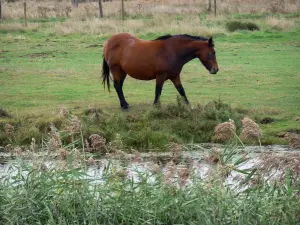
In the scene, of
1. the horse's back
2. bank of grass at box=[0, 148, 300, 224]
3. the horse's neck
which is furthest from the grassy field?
bank of grass at box=[0, 148, 300, 224]

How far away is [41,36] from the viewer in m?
28.3

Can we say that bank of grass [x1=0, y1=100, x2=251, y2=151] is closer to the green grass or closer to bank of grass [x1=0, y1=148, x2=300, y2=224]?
the green grass

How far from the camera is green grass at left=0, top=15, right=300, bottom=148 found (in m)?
15.6

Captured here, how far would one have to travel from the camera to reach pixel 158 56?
48.1ft

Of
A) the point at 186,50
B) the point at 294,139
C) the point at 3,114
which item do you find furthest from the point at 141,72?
the point at 294,139

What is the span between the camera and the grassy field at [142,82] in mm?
15426

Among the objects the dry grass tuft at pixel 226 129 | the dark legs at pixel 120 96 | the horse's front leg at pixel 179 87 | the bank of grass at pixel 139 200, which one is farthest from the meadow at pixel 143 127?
the horse's front leg at pixel 179 87

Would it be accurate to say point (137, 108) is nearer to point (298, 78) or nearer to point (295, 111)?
point (295, 111)

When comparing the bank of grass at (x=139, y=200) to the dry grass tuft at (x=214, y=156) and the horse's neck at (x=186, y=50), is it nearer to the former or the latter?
the dry grass tuft at (x=214, y=156)

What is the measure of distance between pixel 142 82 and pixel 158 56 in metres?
4.27

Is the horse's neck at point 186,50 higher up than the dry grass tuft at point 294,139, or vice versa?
the horse's neck at point 186,50

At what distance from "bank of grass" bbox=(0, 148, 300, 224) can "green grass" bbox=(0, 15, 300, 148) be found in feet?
19.6

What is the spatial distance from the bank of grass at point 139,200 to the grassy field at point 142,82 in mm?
5624

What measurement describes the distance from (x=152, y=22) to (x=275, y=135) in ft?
55.8
